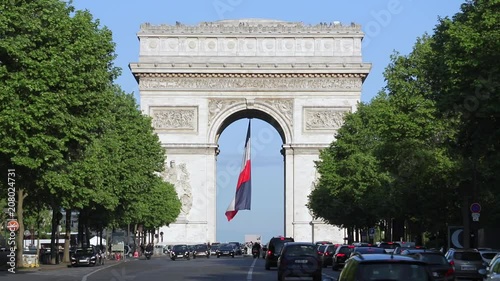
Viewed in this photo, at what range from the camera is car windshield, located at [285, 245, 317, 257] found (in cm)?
4744

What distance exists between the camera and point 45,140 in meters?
53.1

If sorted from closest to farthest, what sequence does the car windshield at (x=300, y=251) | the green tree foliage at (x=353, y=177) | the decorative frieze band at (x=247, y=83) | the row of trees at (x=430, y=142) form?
the row of trees at (x=430, y=142), the car windshield at (x=300, y=251), the green tree foliage at (x=353, y=177), the decorative frieze band at (x=247, y=83)

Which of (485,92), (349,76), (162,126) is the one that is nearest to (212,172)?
(162,126)

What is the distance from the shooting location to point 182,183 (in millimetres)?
124750

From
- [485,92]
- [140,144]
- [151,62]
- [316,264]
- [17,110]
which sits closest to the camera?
[485,92]

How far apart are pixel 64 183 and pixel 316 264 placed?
1896cm

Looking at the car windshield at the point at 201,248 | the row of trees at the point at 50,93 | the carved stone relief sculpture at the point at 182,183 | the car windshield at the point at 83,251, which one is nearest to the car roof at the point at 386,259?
the row of trees at the point at 50,93

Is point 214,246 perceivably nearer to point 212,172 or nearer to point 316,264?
point 212,172

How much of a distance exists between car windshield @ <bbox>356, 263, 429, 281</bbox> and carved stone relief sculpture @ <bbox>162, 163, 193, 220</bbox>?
10211 centimetres

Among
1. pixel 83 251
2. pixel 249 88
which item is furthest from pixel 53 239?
pixel 249 88

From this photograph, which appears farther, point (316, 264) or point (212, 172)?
point (212, 172)

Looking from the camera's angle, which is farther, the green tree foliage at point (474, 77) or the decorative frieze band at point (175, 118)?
the decorative frieze band at point (175, 118)

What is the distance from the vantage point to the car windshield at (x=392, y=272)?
21984mm

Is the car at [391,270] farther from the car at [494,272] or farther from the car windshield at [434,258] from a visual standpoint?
the car windshield at [434,258]
